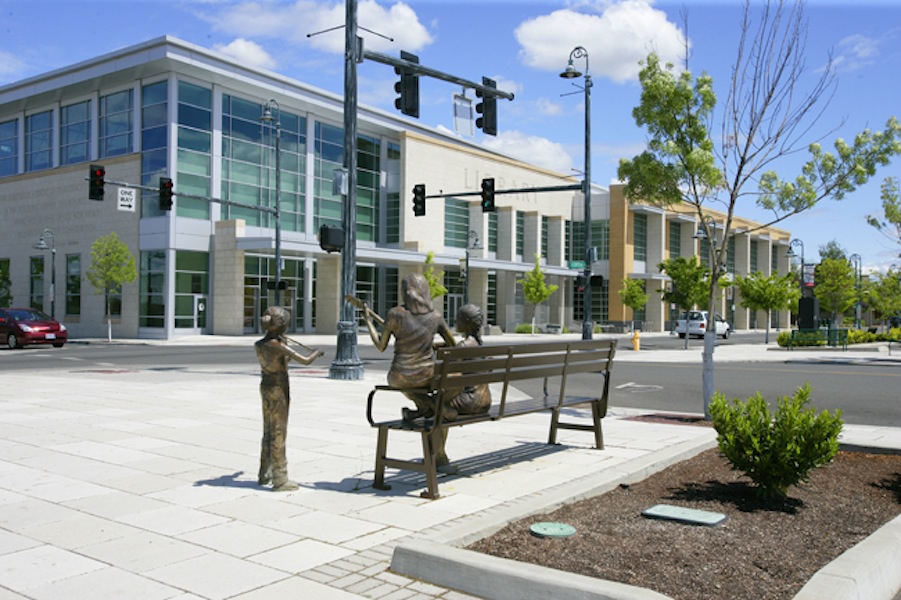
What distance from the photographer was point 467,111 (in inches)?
771

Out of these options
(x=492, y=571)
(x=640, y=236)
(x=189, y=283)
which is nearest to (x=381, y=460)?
(x=492, y=571)

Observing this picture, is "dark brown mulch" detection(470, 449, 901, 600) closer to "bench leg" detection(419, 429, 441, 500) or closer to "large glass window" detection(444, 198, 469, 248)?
"bench leg" detection(419, 429, 441, 500)

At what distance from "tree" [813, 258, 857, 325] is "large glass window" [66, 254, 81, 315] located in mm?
53930

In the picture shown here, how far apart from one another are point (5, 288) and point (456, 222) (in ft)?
99.2

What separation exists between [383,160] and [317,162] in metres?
6.59

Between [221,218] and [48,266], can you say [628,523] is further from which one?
[48,266]

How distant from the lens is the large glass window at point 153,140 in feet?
138

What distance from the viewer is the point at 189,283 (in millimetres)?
43031

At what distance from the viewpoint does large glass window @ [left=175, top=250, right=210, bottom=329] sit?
139 ft

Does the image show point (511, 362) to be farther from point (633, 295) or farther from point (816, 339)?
point (633, 295)

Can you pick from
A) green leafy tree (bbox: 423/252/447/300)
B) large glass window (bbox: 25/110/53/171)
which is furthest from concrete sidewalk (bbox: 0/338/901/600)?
large glass window (bbox: 25/110/53/171)

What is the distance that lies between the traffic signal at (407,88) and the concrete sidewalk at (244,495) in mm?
7989

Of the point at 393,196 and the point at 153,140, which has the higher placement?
the point at 153,140

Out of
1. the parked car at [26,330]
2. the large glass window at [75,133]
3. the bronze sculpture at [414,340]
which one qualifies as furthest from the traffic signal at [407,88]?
the large glass window at [75,133]
